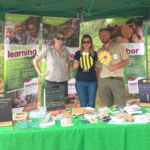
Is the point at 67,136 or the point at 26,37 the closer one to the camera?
the point at 67,136

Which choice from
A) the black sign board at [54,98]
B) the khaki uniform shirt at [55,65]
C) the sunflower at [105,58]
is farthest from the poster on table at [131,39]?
the black sign board at [54,98]

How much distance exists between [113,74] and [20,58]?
1.98 m

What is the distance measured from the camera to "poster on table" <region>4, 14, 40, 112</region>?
3383 millimetres

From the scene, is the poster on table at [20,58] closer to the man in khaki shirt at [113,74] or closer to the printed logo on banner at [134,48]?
the man in khaki shirt at [113,74]

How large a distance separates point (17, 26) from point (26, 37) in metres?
0.28

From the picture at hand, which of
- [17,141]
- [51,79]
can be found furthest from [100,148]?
[51,79]

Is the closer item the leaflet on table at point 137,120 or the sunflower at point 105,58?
the leaflet on table at point 137,120

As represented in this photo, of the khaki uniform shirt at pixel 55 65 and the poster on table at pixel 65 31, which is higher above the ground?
the poster on table at pixel 65 31

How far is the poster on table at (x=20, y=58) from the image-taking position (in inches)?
133

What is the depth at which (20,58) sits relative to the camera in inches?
140

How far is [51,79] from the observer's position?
10.4 ft

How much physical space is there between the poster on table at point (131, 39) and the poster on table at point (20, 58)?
179 cm

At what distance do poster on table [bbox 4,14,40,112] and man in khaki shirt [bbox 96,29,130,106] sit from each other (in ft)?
5.02

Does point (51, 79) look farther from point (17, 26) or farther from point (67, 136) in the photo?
point (67, 136)
